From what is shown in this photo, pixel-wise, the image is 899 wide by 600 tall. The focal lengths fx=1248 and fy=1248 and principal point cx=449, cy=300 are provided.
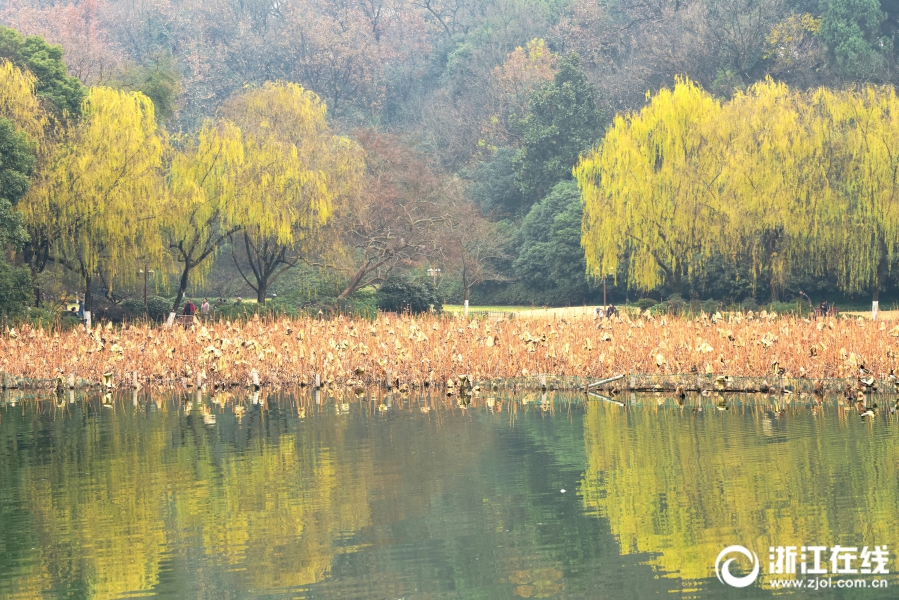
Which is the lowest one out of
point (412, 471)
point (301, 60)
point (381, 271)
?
point (412, 471)

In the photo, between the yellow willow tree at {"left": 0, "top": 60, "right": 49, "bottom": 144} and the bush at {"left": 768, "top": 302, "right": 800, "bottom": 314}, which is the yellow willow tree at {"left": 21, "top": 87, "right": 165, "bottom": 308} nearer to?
the yellow willow tree at {"left": 0, "top": 60, "right": 49, "bottom": 144}

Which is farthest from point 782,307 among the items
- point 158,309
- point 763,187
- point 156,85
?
point 156,85

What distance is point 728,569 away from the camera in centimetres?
1038

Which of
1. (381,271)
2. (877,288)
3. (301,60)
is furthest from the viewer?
(301,60)

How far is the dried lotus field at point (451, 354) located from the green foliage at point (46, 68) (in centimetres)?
1211

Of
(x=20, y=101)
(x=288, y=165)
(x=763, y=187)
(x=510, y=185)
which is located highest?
(x=20, y=101)

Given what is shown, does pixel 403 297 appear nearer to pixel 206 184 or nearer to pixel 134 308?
pixel 206 184

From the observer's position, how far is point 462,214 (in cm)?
5231

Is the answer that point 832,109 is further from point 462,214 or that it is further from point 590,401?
point 590,401

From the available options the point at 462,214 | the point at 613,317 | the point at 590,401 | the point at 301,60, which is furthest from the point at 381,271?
the point at 301,60

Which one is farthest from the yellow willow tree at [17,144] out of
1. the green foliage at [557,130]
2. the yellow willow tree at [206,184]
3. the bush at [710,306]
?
the green foliage at [557,130]

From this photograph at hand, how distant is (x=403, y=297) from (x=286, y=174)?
549 cm

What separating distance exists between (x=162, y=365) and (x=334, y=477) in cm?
1025

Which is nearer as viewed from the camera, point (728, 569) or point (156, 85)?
point (728, 569)
